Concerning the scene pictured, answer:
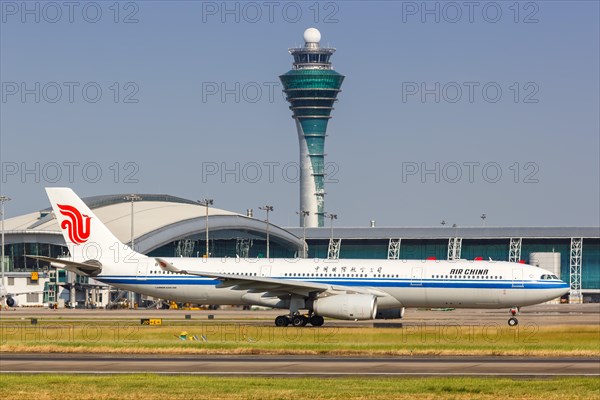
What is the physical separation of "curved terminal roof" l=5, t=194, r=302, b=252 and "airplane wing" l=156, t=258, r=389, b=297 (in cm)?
6367

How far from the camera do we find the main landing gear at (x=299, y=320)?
2290 inches

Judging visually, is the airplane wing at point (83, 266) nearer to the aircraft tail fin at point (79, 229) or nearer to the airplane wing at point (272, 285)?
the aircraft tail fin at point (79, 229)

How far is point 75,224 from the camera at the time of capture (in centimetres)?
6319

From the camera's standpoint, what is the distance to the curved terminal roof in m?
124

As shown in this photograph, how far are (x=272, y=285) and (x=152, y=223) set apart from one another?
73.9m

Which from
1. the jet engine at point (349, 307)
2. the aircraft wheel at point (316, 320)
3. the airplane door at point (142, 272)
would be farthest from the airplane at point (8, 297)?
the jet engine at point (349, 307)

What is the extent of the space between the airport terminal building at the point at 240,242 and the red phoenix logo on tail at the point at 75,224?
4340cm

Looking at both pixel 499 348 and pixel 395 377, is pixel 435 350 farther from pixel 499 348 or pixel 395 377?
pixel 395 377

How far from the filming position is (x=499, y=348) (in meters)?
42.9

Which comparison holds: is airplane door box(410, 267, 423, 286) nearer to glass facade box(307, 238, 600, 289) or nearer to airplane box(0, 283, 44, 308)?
airplane box(0, 283, 44, 308)

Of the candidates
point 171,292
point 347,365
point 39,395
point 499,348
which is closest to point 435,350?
point 499,348

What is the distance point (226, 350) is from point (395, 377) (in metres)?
11.6

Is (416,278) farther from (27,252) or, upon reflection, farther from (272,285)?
(27,252)

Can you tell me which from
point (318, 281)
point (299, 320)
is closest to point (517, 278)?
point (318, 281)
